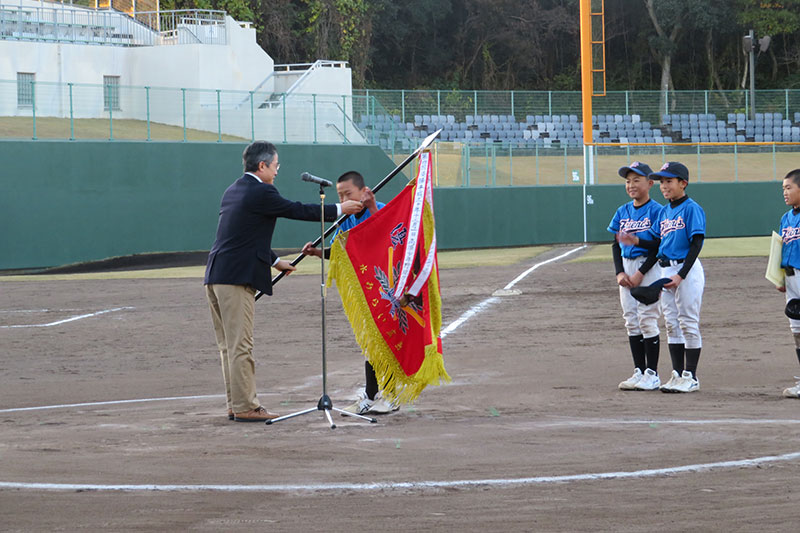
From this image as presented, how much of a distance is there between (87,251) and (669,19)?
39.5 m

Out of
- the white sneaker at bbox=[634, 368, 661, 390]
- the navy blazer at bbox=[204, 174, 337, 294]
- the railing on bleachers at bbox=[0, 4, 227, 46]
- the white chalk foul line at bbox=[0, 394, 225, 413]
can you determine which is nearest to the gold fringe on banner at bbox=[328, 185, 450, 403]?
the navy blazer at bbox=[204, 174, 337, 294]

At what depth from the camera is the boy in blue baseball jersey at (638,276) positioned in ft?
29.3

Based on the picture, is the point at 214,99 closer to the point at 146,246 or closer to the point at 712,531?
the point at 146,246

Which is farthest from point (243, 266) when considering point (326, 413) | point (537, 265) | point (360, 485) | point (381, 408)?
point (537, 265)

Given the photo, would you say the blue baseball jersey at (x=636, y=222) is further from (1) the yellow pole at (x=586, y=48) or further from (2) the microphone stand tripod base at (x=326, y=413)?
(1) the yellow pole at (x=586, y=48)

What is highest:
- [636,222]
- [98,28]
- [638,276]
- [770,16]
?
[770,16]

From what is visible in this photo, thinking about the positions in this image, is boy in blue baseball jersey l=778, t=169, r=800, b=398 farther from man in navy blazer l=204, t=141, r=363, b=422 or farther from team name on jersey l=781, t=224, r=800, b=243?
man in navy blazer l=204, t=141, r=363, b=422

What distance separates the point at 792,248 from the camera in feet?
27.4

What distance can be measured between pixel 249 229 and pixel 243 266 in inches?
11.3

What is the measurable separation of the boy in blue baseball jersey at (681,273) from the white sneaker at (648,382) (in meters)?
0.11

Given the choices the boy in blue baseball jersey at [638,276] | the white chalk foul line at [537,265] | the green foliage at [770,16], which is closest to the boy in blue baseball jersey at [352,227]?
the boy in blue baseball jersey at [638,276]

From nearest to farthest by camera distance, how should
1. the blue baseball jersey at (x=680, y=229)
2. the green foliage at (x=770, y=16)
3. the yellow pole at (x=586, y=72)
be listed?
the blue baseball jersey at (x=680, y=229), the yellow pole at (x=586, y=72), the green foliage at (x=770, y=16)

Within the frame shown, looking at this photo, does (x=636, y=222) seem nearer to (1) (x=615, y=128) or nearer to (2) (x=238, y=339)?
(2) (x=238, y=339)

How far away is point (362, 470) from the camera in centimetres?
595
